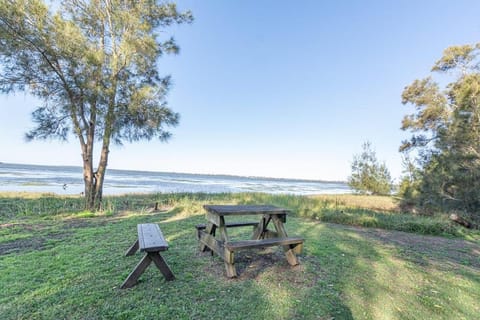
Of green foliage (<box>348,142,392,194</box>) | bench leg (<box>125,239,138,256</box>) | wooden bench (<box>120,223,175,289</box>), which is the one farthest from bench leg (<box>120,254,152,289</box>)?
green foliage (<box>348,142,392,194</box>)

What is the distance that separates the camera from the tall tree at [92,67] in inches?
256

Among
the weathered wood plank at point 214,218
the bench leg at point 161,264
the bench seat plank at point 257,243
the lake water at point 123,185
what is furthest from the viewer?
the lake water at point 123,185

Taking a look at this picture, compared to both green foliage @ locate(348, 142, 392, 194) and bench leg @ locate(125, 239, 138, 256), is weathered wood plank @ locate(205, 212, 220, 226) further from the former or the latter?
green foliage @ locate(348, 142, 392, 194)

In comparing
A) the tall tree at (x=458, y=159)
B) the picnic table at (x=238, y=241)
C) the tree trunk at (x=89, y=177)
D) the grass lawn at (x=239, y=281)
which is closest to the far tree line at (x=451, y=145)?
the tall tree at (x=458, y=159)

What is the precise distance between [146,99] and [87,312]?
7.15 m

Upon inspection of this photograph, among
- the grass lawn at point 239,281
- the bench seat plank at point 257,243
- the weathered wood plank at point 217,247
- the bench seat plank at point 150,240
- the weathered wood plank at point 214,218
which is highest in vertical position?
the weathered wood plank at point 214,218

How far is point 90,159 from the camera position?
7.81 m

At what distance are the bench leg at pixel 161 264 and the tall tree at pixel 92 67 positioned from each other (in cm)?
649

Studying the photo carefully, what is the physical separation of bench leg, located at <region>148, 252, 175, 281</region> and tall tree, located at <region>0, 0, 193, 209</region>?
6.49 m

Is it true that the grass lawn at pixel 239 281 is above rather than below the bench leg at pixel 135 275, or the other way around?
below

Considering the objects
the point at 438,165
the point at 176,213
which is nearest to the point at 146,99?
the point at 176,213

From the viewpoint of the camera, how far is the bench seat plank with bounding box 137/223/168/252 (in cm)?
226

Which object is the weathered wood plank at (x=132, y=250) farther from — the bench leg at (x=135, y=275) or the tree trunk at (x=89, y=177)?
the tree trunk at (x=89, y=177)

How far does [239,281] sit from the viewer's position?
2.58 m
